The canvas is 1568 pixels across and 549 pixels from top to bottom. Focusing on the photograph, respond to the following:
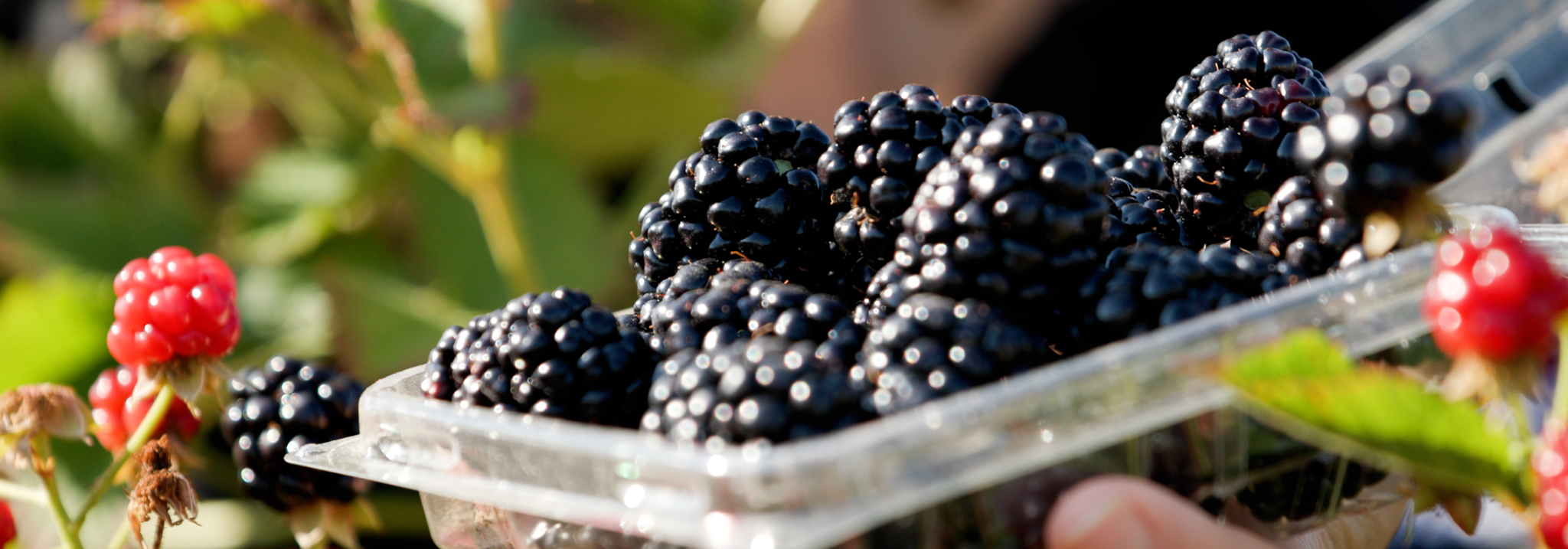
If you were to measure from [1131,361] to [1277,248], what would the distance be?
10.0 inches

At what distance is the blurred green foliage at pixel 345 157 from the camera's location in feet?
5.56

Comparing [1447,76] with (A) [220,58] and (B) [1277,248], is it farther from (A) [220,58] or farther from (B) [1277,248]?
(A) [220,58]

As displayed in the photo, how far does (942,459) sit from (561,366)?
12.1 inches

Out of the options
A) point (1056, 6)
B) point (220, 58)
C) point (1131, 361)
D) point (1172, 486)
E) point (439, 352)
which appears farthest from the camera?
point (1056, 6)

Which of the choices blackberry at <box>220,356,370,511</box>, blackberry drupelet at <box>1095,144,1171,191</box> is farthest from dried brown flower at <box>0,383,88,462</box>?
blackberry drupelet at <box>1095,144,1171,191</box>

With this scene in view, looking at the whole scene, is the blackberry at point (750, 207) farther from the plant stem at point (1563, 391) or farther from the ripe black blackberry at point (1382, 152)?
the plant stem at point (1563, 391)

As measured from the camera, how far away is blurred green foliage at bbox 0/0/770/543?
5.56 feet

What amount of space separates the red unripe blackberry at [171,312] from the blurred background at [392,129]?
465 millimetres

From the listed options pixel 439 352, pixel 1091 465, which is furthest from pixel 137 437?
pixel 1091 465

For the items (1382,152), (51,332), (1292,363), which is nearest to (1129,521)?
(1292,363)

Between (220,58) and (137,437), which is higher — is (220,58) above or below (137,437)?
above

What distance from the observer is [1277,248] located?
746 millimetres

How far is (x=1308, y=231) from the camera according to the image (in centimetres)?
72

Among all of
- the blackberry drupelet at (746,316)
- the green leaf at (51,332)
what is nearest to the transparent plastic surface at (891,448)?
the blackberry drupelet at (746,316)
